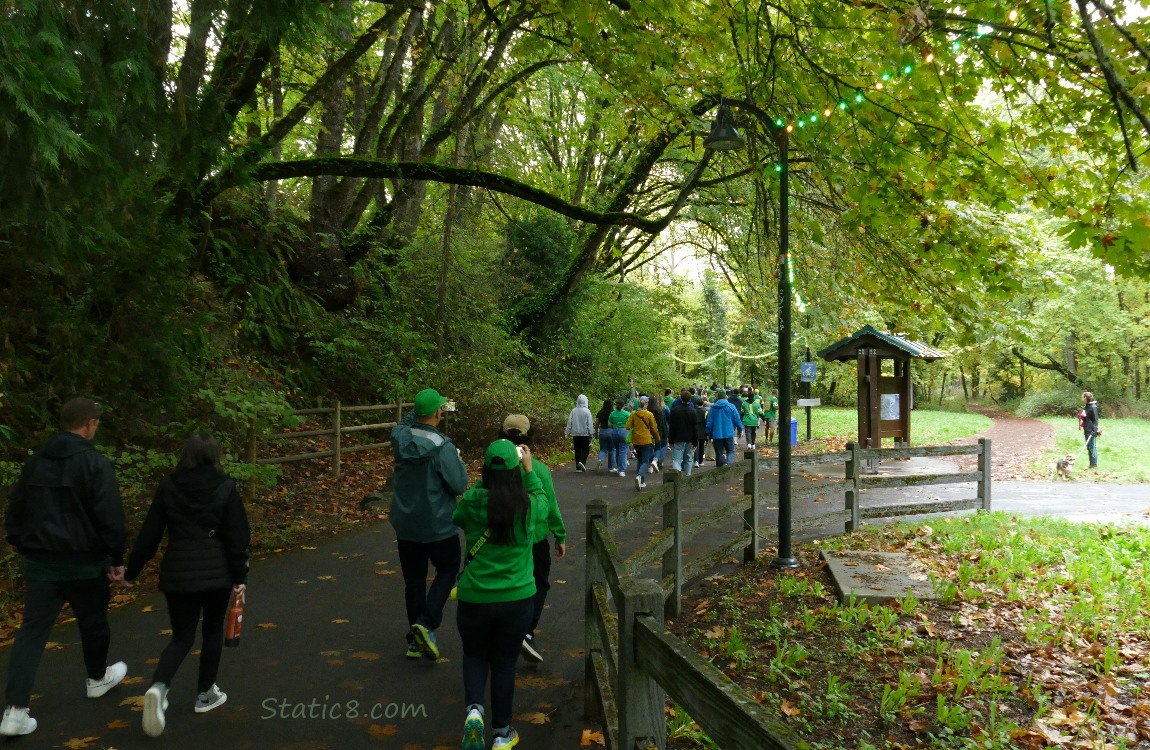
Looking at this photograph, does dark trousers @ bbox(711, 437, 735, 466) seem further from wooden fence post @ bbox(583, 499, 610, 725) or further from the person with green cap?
wooden fence post @ bbox(583, 499, 610, 725)

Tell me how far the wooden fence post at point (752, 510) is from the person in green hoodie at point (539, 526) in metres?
4.05

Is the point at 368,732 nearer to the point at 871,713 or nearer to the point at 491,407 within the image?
the point at 871,713

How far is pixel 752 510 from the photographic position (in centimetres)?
922

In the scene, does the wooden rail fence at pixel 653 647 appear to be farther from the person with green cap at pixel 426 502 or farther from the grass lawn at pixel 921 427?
the grass lawn at pixel 921 427

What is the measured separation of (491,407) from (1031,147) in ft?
41.5

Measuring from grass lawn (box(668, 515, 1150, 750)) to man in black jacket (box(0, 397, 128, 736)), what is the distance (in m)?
3.78

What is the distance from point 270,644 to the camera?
592cm

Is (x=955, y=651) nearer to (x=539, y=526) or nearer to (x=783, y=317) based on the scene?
(x=539, y=526)

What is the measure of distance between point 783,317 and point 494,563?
5.69m

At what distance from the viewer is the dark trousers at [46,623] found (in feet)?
14.1

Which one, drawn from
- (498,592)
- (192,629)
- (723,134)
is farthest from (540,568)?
(723,134)

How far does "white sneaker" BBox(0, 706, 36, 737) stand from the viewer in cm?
424

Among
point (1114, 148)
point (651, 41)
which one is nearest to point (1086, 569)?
point (1114, 148)

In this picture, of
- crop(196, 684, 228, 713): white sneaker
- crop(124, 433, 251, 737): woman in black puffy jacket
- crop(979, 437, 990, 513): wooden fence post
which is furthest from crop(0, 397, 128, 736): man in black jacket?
crop(979, 437, 990, 513): wooden fence post
